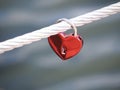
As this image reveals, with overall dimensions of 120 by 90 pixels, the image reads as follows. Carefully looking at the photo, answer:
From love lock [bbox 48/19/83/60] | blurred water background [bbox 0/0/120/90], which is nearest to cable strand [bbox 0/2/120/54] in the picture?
love lock [bbox 48/19/83/60]

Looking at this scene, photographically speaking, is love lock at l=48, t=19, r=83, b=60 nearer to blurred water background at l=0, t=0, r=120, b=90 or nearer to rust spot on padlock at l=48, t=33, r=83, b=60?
rust spot on padlock at l=48, t=33, r=83, b=60

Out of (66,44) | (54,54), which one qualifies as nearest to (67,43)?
(66,44)

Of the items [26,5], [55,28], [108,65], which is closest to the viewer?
[55,28]

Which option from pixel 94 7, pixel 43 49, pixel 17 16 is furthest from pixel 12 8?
pixel 94 7

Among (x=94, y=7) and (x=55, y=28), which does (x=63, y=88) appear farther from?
(x=55, y=28)

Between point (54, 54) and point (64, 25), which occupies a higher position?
point (54, 54)

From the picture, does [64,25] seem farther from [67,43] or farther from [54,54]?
[54,54]
